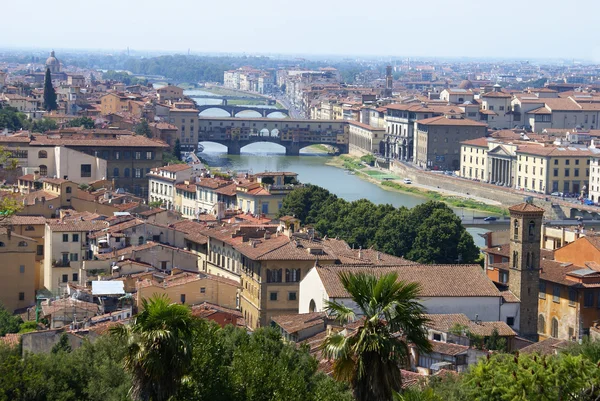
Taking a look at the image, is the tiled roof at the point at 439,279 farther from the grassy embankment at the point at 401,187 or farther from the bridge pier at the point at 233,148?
the bridge pier at the point at 233,148

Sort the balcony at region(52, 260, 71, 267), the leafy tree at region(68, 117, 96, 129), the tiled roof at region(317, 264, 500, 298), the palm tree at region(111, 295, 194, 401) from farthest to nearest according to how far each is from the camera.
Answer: the leafy tree at region(68, 117, 96, 129) < the balcony at region(52, 260, 71, 267) < the tiled roof at region(317, 264, 500, 298) < the palm tree at region(111, 295, 194, 401)

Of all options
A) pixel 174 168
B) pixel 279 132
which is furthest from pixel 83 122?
pixel 279 132

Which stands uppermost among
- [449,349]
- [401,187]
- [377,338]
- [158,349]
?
[377,338]

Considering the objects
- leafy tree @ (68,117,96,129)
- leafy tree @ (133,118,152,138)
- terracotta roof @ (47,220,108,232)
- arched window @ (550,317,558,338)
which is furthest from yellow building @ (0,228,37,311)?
leafy tree @ (133,118,152,138)

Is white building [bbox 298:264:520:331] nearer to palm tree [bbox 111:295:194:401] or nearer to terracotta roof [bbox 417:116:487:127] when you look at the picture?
palm tree [bbox 111:295:194:401]

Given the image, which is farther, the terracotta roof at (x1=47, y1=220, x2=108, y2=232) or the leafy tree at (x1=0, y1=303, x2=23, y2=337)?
the terracotta roof at (x1=47, y1=220, x2=108, y2=232)

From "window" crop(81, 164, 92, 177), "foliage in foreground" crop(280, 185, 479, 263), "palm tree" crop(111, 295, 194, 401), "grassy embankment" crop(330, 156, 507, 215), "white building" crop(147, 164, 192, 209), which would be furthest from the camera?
"grassy embankment" crop(330, 156, 507, 215)

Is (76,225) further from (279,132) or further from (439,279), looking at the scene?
(279,132)

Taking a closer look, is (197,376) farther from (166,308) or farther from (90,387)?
(90,387)
